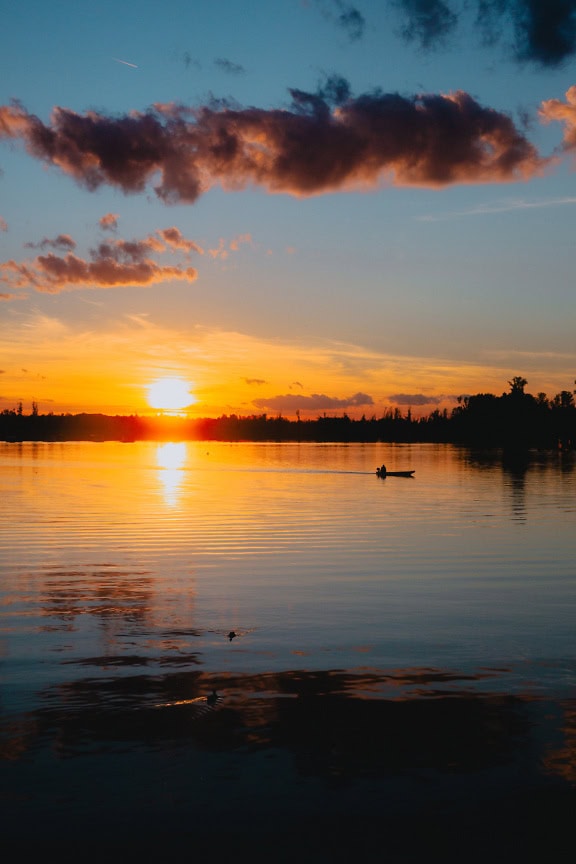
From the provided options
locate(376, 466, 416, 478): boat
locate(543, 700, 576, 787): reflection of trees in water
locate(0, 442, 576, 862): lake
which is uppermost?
locate(543, 700, 576, 787): reflection of trees in water

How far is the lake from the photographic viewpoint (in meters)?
11.7

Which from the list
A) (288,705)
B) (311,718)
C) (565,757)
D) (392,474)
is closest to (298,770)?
(311,718)

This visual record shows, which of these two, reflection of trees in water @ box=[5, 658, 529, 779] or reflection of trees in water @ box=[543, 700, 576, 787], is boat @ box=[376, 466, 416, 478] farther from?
reflection of trees in water @ box=[543, 700, 576, 787]

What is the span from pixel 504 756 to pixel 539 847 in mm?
2698

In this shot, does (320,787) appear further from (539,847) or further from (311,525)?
(311,525)

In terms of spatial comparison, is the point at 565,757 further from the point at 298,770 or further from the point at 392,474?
the point at 392,474

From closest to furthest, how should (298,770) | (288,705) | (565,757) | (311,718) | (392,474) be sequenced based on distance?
(298,770)
(565,757)
(311,718)
(288,705)
(392,474)

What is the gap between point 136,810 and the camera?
1207 cm

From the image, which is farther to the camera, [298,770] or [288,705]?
[288,705]

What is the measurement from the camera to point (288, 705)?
16.5 m

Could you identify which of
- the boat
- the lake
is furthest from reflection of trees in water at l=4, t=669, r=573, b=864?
the boat

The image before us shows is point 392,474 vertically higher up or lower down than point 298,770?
lower down

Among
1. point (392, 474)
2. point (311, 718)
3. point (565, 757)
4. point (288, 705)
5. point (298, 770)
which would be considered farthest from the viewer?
point (392, 474)

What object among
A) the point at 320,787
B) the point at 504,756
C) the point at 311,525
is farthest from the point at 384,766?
the point at 311,525
